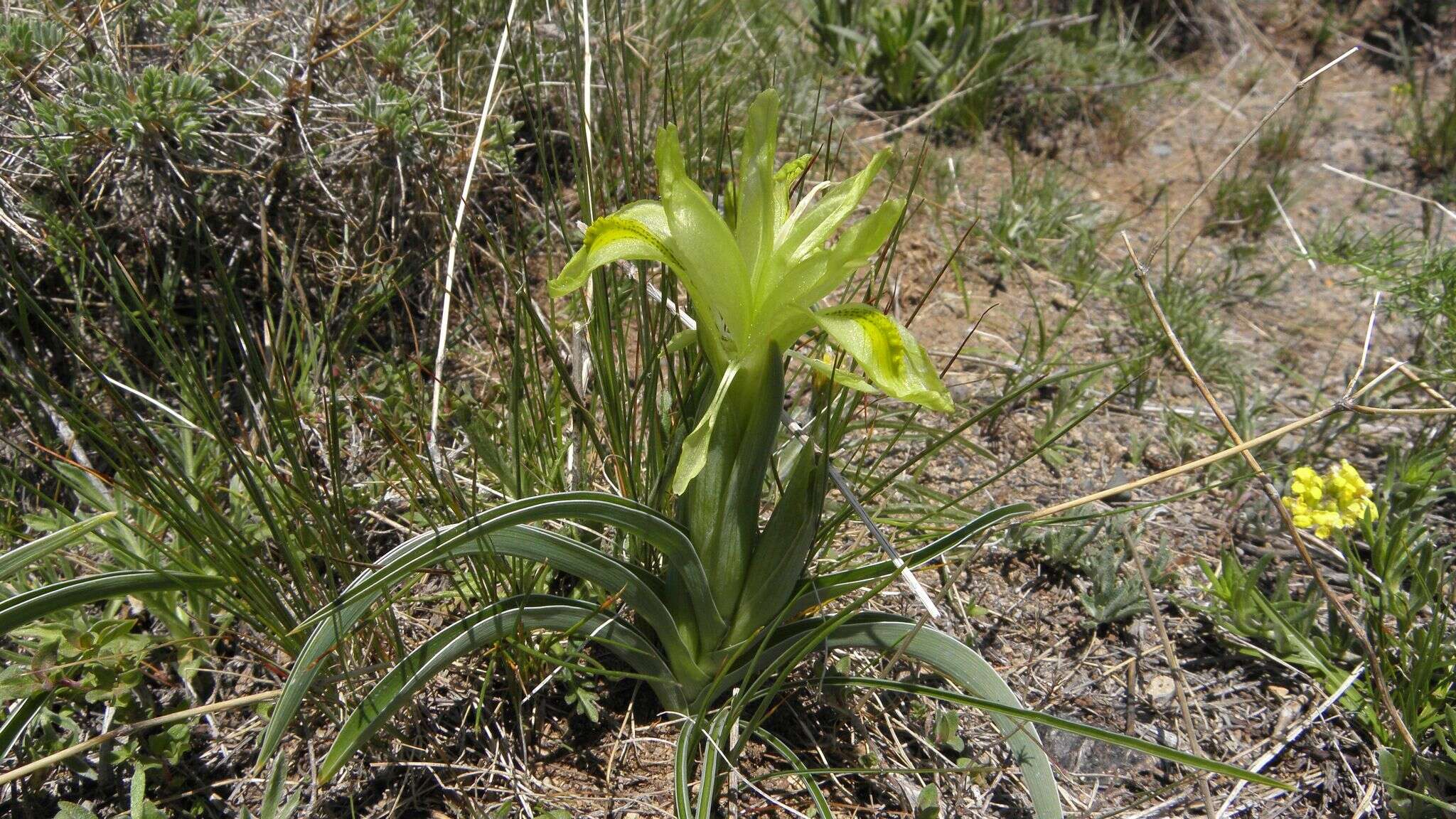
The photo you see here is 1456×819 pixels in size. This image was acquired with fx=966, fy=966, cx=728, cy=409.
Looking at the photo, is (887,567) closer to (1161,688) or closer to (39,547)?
(1161,688)

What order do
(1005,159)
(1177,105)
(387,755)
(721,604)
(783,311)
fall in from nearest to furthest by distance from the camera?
(783,311), (721,604), (387,755), (1005,159), (1177,105)

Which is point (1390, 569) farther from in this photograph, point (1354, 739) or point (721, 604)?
point (721, 604)

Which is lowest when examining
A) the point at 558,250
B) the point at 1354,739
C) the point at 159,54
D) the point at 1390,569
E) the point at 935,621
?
the point at 1354,739

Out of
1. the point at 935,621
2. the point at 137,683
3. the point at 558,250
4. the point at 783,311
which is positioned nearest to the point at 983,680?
the point at 935,621

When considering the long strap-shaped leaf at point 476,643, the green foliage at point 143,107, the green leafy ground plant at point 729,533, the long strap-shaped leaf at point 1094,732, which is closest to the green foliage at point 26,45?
the green foliage at point 143,107

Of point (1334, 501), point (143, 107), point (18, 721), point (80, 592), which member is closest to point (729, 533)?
point (80, 592)

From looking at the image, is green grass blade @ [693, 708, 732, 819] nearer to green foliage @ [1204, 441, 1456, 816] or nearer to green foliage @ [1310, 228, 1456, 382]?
green foliage @ [1204, 441, 1456, 816]
